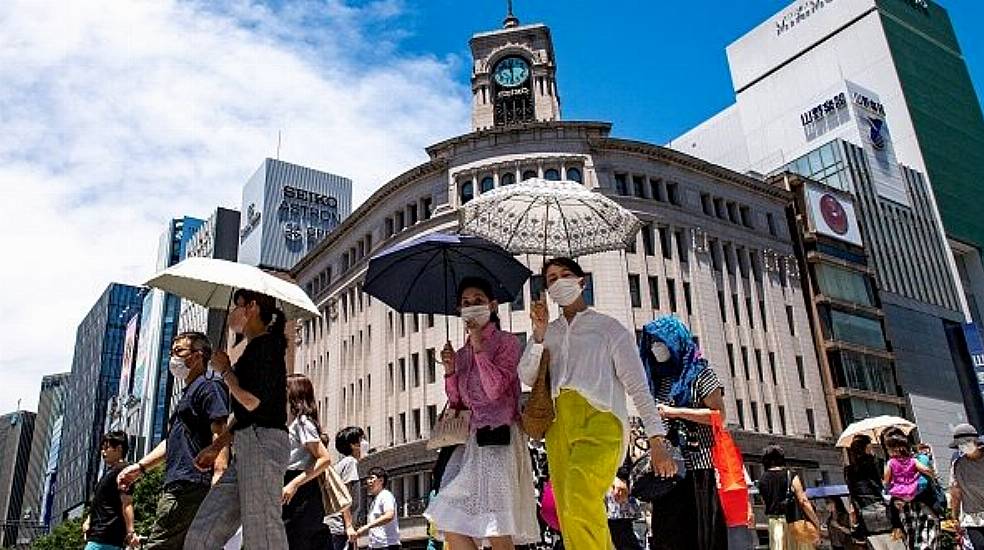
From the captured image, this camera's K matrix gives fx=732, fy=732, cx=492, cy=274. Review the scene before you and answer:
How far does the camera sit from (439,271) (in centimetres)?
530

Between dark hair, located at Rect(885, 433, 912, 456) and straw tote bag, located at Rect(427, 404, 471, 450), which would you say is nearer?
straw tote bag, located at Rect(427, 404, 471, 450)

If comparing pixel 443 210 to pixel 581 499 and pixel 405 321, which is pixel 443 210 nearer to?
pixel 405 321

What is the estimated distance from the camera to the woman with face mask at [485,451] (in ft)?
12.8

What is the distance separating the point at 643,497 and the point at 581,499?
0.68 meters

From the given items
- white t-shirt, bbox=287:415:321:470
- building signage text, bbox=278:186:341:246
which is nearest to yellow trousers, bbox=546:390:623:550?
white t-shirt, bbox=287:415:321:470

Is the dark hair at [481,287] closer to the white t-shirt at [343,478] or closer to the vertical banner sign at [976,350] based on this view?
the white t-shirt at [343,478]

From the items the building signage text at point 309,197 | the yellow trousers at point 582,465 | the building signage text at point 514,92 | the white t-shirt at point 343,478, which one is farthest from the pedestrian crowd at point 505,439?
the building signage text at point 309,197

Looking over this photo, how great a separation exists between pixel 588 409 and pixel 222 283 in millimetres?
2354

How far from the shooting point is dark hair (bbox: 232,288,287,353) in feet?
14.6

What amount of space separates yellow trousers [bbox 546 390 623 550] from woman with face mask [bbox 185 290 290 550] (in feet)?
5.10

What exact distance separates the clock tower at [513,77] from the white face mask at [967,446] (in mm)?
43019

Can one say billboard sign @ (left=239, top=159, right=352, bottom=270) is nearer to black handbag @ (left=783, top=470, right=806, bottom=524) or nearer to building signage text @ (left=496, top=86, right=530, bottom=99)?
building signage text @ (left=496, top=86, right=530, bottom=99)

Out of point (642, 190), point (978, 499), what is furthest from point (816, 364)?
point (978, 499)

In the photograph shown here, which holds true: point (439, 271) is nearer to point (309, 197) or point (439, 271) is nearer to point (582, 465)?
point (582, 465)
